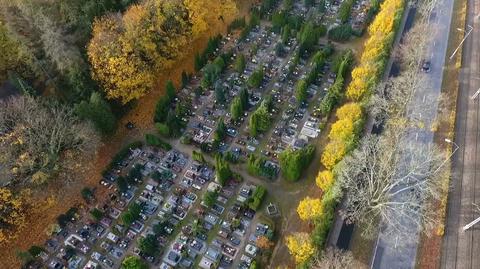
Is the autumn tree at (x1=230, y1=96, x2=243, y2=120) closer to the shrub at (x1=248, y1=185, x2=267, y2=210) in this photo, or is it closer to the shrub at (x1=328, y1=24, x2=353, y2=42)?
the shrub at (x1=248, y1=185, x2=267, y2=210)

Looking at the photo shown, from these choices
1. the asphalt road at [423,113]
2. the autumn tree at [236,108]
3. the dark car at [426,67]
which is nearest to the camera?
the asphalt road at [423,113]

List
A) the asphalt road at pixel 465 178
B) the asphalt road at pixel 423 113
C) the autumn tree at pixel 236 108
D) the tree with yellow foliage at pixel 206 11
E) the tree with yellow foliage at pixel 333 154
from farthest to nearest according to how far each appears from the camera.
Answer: the tree with yellow foliage at pixel 206 11 → the autumn tree at pixel 236 108 → the tree with yellow foliage at pixel 333 154 → the asphalt road at pixel 465 178 → the asphalt road at pixel 423 113

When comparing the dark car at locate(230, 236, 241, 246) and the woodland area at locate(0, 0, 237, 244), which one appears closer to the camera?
the dark car at locate(230, 236, 241, 246)

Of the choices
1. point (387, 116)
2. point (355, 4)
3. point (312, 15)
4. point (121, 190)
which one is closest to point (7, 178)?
point (121, 190)

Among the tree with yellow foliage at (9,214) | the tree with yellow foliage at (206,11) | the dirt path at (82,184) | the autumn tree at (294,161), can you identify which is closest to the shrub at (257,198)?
the autumn tree at (294,161)

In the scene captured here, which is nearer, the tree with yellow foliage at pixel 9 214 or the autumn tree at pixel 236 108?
the tree with yellow foliage at pixel 9 214

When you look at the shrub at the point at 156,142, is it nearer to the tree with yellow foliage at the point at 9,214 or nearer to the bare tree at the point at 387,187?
the tree with yellow foliage at the point at 9,214

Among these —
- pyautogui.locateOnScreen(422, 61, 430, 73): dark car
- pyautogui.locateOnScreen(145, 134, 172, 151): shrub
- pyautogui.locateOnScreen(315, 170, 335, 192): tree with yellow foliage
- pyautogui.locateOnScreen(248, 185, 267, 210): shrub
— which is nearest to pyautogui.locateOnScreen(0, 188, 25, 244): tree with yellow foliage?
pyautogui.locateOnScreen(145, 134, 172, 151): shrub

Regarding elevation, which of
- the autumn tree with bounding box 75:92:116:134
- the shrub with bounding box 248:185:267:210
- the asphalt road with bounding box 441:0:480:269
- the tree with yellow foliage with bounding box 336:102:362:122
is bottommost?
the asphalt road with bounding box 441:0:480:269
